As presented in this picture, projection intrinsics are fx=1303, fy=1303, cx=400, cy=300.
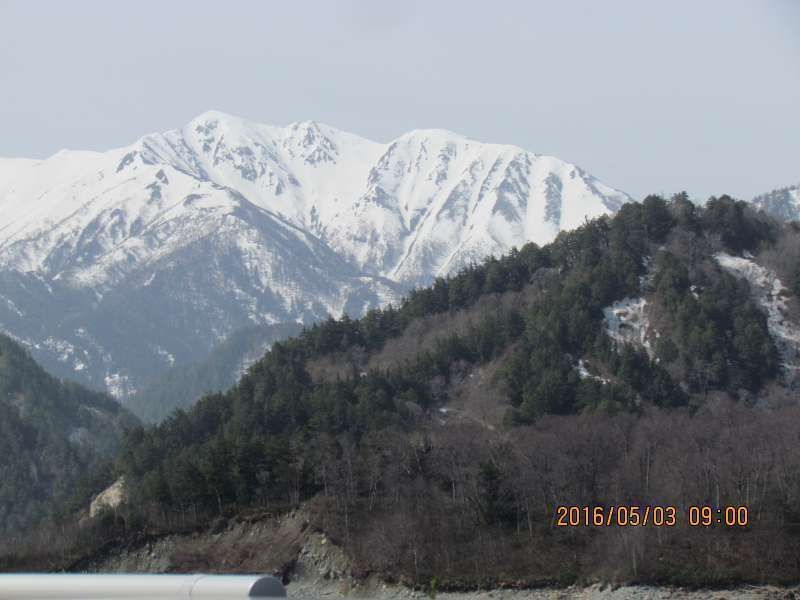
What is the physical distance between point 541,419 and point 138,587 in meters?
49.8

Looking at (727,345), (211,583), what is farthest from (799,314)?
(211,583)

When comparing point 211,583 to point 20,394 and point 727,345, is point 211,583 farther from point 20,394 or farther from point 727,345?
point 20,394

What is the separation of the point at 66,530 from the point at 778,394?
39839mm

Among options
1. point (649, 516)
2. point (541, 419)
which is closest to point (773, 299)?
point (541, 419)

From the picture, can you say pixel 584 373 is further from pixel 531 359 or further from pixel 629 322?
pixel 629 322

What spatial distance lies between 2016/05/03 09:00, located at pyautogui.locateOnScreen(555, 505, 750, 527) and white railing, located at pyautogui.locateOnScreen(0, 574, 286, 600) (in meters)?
31.7

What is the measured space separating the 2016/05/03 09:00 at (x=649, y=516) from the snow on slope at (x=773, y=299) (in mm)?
28100

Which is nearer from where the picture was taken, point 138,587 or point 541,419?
point 138,587

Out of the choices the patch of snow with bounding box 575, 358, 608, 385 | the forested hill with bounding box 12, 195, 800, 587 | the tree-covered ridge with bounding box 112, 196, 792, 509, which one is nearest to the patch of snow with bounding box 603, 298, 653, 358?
the forested hill with bounding box 12, 195, 800, 587

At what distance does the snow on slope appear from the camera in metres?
77.6

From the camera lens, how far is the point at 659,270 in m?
83.2

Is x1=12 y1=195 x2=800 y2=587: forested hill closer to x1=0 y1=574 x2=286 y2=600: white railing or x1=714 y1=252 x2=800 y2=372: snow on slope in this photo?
x1=714 y1=252 x2=800 y2=372: snow on slope

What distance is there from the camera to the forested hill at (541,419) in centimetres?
4972

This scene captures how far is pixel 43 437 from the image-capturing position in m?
118
